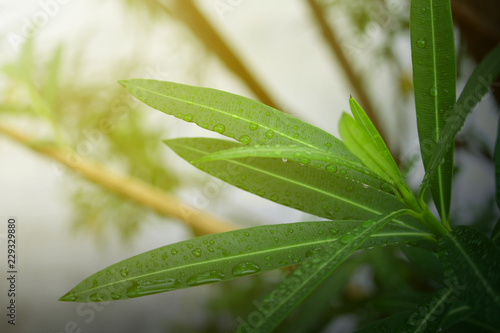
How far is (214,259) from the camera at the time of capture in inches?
12.7

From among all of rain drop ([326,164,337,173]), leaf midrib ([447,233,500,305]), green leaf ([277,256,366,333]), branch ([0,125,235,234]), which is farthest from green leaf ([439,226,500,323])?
branch ([0,125,235,234])

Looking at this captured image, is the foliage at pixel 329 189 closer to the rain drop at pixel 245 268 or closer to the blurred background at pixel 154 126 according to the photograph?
the rain drop at pixel 245 268

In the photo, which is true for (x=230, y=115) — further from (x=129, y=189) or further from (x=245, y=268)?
(x=129, y=189)

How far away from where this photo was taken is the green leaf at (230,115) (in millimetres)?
319

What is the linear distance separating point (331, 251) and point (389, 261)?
25.2 inches

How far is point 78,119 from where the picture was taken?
4.11 feet

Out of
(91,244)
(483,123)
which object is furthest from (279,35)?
(91,244)

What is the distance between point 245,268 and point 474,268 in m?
0.17

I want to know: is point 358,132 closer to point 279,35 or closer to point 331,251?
point 331,251

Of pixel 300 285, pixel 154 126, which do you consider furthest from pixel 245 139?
pixel 154 126

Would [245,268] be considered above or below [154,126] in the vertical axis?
below

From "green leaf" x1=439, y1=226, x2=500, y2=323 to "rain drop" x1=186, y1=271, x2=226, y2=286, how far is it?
17 cm

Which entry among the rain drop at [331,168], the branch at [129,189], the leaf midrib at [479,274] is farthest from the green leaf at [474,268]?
the branch at [129,189]

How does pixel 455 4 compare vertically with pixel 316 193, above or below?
above
